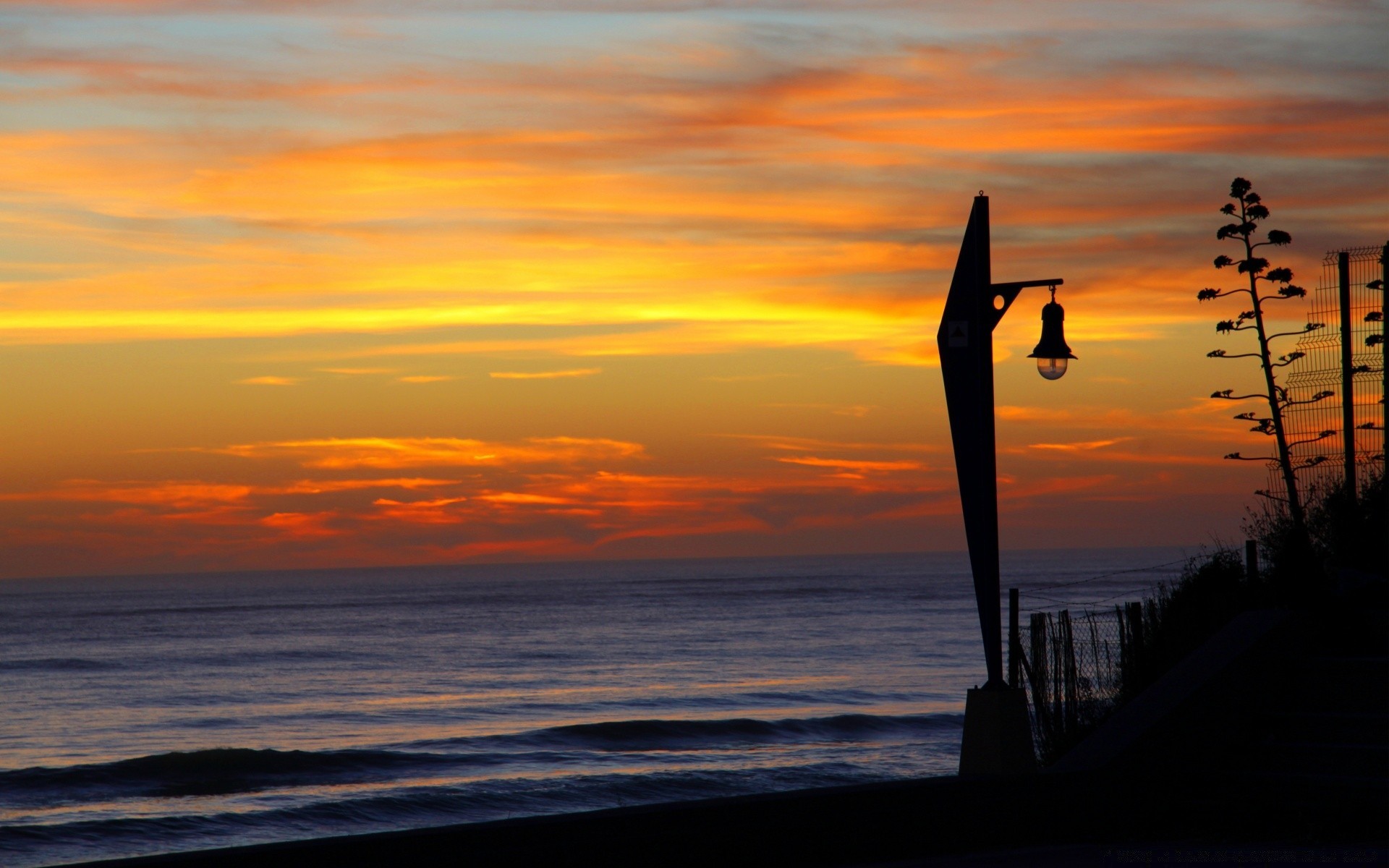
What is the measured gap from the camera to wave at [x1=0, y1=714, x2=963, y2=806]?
24.4 m

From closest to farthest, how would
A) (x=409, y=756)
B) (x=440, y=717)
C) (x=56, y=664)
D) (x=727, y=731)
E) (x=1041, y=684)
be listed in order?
1. (x=1041, y=684)
2. (x=409, y=756)
3. (x=727, y=731)
4. (x=440, y=717)
5. (x=56, y=664)

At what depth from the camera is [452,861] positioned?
21.2 feet

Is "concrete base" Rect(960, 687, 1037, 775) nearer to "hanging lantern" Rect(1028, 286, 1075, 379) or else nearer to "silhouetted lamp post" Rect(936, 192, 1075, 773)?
"silhouetted lamp post" Rect(936, 192, 1075, 773)

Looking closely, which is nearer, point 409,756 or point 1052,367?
point 1052,367

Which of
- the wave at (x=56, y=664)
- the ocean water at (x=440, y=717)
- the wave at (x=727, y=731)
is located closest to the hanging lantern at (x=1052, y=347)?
the ocean water at (x=440, y=717)

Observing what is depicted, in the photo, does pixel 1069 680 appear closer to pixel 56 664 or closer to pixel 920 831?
pixel 920 831

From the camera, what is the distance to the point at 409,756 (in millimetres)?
26859

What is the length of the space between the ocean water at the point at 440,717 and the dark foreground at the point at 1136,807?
13.2 m

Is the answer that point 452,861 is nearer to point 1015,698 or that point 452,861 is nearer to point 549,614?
point 1015,698

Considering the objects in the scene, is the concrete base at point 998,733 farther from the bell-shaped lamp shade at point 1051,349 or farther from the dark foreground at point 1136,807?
the bell-shaped lamp shade at point 1051,349

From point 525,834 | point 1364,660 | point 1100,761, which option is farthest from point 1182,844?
point 525,834

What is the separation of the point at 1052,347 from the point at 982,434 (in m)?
1.00

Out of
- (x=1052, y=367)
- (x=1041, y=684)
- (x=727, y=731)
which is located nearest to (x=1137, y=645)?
(x=1041, y=684)

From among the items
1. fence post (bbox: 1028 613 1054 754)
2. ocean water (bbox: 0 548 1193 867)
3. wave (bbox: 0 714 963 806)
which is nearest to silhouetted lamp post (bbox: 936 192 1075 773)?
fence post (bbox: 1028 613 1054 754)
